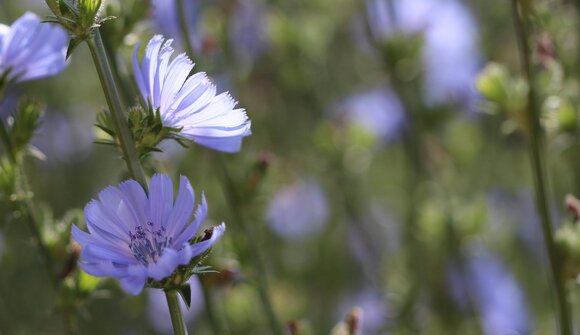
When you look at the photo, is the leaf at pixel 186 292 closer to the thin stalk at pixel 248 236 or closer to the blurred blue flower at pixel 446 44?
the thin stalk at pixel 248 236

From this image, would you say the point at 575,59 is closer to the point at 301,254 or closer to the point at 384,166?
the point at 301,254

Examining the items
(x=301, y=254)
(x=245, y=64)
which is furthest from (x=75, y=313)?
(x=301, y=254)

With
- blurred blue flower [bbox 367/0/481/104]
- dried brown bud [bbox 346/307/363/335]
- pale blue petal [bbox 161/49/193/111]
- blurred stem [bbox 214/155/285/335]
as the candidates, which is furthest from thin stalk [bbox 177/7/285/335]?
blurred blue flower [bbox 367/0/481/104]

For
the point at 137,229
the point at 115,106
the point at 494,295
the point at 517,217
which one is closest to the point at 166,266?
the point at 137,229

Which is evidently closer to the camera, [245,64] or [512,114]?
[512,114]

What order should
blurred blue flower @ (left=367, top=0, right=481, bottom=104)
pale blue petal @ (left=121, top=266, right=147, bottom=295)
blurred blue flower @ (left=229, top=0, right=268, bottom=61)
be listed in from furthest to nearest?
blurred blue flower @ (left=229, top=0, right=268, bottom=61)
blurred blue flower @ (left=367, top=0, right=481, bottom=104)
pale blue petal @ (left=121, top=266, right=147, bottom=295)

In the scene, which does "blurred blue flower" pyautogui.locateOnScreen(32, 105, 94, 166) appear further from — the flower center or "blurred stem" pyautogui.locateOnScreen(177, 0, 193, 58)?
the flower center
